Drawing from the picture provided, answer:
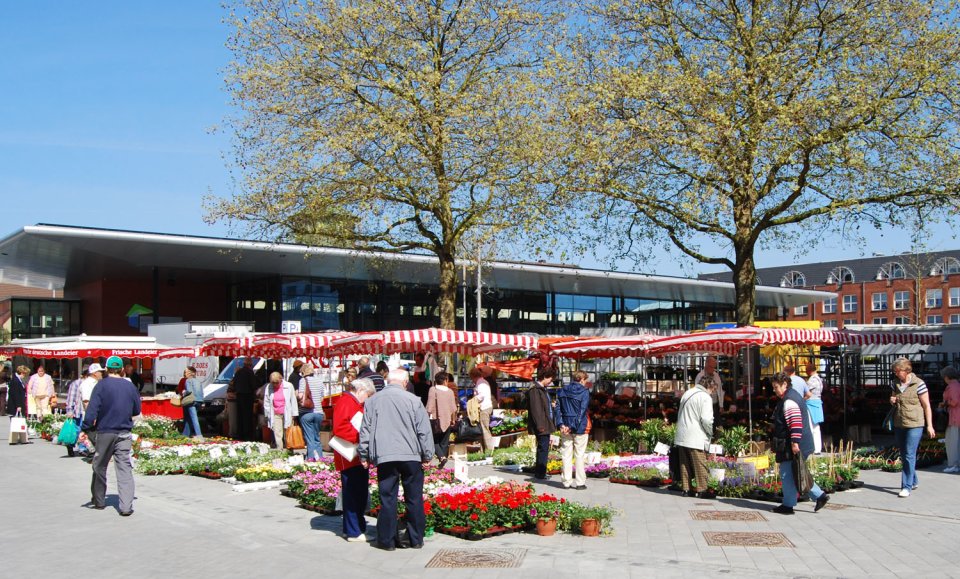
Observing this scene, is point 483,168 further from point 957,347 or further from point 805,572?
point 805,572

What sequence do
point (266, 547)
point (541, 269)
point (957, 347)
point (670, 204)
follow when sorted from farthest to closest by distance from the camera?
point (541, 269)
point (957, 347)
point (670, 204)
point (266, 547)

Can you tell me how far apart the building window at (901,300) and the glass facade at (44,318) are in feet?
264

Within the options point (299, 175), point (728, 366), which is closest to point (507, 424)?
point (299, 175)

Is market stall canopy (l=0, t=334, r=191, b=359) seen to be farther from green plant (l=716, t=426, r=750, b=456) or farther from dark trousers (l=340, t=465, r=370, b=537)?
dark trousers (l=340, t=465, r=370, b=537)

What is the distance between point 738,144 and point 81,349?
20.3m

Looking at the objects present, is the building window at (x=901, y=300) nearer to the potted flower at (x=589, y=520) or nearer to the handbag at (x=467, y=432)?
the handbag at (x=467, y=432)

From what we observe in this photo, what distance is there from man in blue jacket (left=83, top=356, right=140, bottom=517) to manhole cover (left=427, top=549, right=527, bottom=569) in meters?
4.53

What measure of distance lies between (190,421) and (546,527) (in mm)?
14124

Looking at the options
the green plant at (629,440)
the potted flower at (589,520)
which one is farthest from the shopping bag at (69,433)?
the potted flower at (589,520)

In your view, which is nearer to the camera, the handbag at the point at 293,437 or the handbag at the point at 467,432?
the handbag at the point at 467,432

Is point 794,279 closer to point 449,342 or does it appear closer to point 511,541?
point 449,342

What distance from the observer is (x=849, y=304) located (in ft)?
349

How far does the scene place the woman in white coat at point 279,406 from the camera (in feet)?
64.0

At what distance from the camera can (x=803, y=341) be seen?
1870 cm
